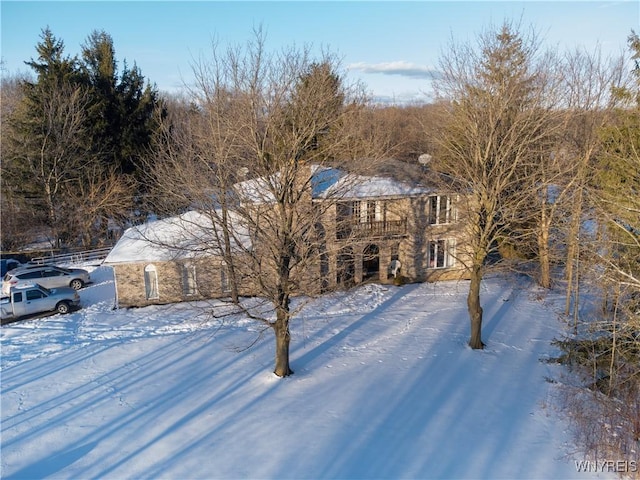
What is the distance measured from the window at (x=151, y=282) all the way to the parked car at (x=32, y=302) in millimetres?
3327

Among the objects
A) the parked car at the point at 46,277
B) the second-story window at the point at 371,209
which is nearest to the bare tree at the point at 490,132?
the second-story window at the point at 371,209

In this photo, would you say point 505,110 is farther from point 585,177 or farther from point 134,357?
point 134,357

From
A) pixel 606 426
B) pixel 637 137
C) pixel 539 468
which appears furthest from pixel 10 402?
pixel 637 137

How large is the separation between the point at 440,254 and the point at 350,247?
824 centimetres

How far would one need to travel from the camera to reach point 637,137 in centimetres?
1435

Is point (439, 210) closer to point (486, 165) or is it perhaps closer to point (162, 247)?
point (486, 165)

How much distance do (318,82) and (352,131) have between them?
1.99 meters

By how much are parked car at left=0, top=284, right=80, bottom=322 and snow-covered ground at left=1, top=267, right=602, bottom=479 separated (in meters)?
0.71

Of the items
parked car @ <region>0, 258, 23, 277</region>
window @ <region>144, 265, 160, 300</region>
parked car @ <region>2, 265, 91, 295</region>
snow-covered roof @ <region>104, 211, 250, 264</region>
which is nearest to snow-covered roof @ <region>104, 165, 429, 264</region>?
snow-covered roof @ <region>104, 211, 250, 264</region>

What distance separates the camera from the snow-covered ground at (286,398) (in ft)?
35.6

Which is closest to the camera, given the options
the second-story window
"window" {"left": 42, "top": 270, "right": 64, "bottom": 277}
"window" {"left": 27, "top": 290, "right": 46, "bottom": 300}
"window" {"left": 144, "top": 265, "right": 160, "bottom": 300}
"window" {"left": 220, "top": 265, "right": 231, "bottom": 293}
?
"window" {"left": 27, "top": 290, "right": 46, "bottom": 300}

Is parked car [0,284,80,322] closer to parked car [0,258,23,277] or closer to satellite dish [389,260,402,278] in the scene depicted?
parked car [0,258,23,277]

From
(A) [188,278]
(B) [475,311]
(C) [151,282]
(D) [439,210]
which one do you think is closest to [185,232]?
(A) [188,278]

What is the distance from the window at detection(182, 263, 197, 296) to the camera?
72.9 feet
